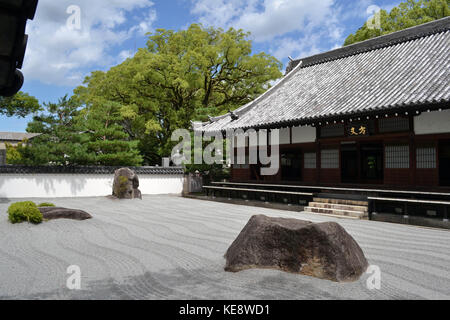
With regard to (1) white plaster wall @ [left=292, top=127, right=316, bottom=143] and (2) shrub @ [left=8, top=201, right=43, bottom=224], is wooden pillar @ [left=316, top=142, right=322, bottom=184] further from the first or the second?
(2) shrub @ [left=8, top=201, right=43, bottom=224]

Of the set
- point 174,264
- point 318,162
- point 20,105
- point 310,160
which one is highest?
point 20,105

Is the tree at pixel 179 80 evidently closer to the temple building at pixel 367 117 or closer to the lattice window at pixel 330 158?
the temple building at pixel 367 117

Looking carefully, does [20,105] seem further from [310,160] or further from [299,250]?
[299,250]

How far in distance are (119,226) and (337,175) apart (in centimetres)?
1034

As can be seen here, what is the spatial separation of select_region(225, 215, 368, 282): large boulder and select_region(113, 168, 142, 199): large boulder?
13.4 meters

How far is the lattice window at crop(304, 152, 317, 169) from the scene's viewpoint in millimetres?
16078

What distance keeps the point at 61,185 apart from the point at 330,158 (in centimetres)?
1618

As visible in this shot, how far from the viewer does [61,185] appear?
19.4 metres

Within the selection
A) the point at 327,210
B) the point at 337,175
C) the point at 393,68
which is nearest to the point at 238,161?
the point at 337,175

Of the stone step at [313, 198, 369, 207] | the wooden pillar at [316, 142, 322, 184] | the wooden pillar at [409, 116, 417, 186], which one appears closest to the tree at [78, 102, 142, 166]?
the wooden pillar at [316, 142, 322, 184]

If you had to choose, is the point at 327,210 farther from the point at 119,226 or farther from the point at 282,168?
the point at 119,226

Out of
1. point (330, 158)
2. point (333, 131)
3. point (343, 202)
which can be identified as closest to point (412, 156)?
point (343, 202)

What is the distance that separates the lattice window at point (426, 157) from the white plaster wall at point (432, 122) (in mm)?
711

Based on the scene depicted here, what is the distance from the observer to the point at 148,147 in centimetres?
2909
